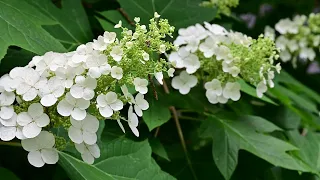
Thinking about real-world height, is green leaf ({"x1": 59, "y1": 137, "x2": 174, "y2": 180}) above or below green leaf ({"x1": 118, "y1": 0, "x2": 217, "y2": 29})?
below

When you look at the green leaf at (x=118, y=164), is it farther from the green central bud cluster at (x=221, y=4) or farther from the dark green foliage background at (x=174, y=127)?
the green central bud cluster at (x=221, y=4)

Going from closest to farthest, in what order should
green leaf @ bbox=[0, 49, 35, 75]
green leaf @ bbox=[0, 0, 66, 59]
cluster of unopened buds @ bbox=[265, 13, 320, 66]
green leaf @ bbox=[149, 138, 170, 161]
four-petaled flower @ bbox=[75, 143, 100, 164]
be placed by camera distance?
four-petaled flower @ bbox=[75, 143, 100, 164]
green leaf @ bbox=[0, 0, 66, 59]
green leaf @ bbox=[0, 49, 35, 75]
green leaf @ bbox=[149, 138, 170, 161]
cluster of unopened buds @ bbox=[265, 13, 320, 66]

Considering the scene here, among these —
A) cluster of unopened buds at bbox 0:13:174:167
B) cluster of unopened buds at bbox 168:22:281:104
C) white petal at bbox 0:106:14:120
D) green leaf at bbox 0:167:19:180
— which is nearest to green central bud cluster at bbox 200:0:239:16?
cluster of unopened buds at bbox 168:22:281:104

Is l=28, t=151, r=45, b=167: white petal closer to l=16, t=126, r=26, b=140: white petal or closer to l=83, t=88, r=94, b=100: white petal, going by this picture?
l=16, t=126, r=26, b=140: white petal

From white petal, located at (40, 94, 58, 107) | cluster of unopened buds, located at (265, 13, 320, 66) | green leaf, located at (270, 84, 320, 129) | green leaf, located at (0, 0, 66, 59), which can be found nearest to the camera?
white petal, located at (40, 94, 58, 107)

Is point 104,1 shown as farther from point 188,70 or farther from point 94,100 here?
point 94,100

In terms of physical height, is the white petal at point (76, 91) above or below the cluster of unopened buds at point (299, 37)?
above

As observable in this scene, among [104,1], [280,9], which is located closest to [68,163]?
[104,1]

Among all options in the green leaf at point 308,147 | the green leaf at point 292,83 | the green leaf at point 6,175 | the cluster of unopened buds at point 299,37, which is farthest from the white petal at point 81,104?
the cluster of unopened buds at point 299,37
